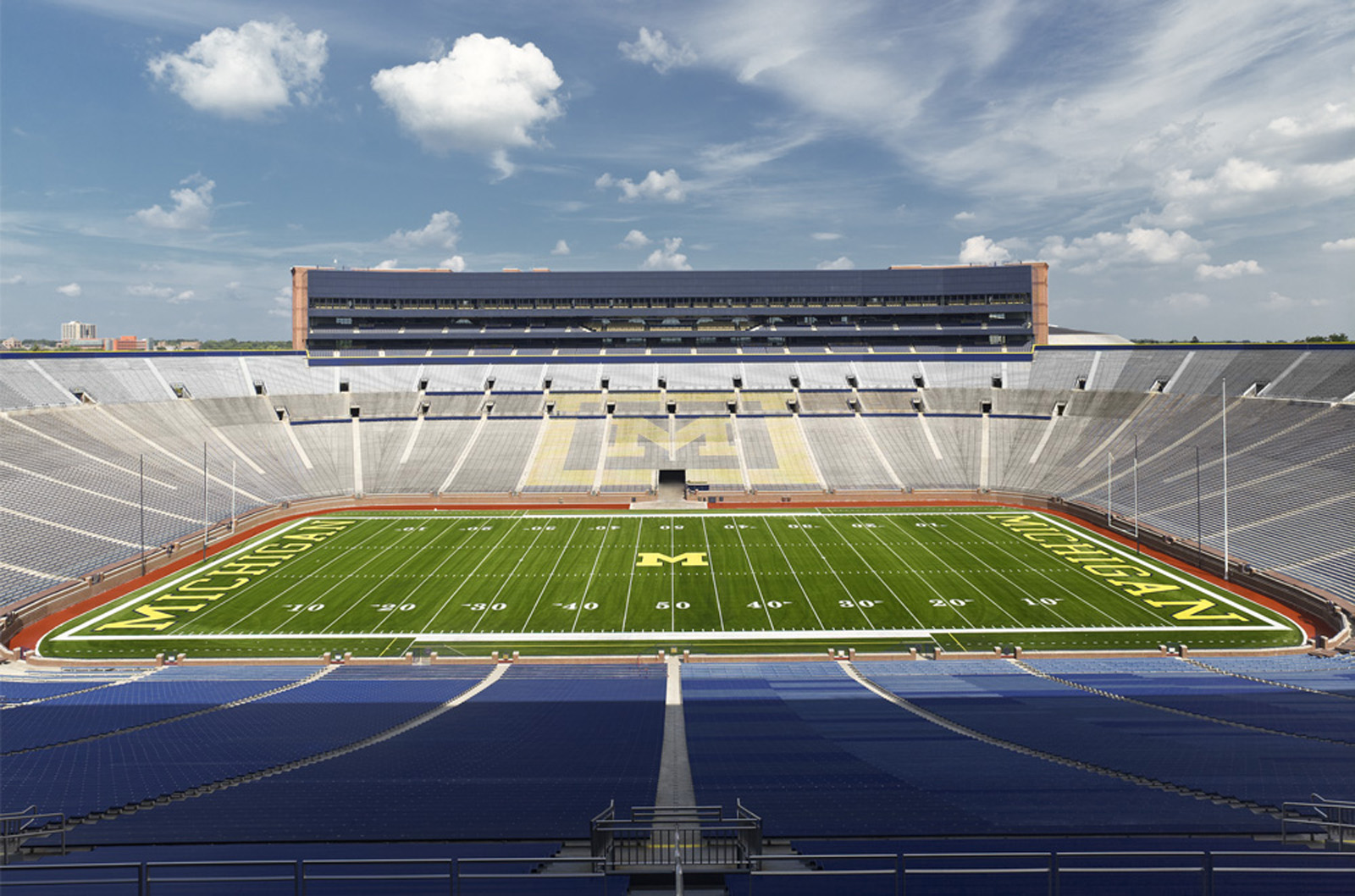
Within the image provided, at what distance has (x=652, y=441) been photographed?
194ft

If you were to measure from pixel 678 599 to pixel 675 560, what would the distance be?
5.69 m

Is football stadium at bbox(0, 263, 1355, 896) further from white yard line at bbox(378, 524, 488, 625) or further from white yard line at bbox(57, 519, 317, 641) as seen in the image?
white yard line at bbox(378, 524, 488, 625)

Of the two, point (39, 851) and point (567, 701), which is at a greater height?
point (39, 851)

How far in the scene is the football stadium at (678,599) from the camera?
29.4ft

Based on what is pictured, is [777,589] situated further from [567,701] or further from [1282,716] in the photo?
[1282,716]

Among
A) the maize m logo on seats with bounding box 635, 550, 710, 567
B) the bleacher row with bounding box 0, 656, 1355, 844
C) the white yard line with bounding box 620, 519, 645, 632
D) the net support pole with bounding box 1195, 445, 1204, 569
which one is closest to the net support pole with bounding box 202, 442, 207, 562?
the bleacher row with bounding box 0, 656, 1355, 844

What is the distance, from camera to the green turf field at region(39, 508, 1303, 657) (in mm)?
27656

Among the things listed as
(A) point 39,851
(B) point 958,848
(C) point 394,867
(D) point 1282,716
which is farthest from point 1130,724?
(A) point 39,851

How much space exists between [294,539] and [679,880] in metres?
41.4

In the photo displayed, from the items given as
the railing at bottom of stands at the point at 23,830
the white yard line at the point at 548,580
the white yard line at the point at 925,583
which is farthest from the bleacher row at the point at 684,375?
the railing at bottom of stands at the point at 23,830

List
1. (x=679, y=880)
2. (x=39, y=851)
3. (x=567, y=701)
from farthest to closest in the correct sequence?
(x=567, y=701) → (x=39, y=851) → (x=679, y=880)

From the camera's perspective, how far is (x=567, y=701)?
18.5 m

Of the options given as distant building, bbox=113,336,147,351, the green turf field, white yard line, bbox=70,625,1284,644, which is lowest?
white yard line, bbox=70,625,1284,644

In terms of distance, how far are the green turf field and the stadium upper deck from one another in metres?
34.6
